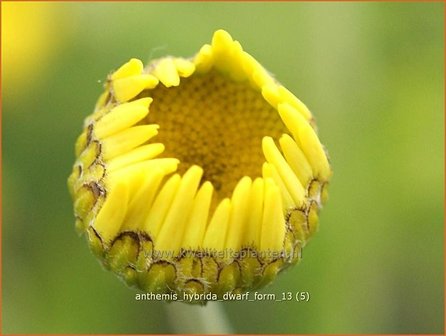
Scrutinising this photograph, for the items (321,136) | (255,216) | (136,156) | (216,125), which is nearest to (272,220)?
(255,216)

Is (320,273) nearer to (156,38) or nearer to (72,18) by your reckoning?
(156,38)

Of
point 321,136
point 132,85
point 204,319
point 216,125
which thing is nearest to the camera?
point 132,85

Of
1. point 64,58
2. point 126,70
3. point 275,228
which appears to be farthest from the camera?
point 64,58

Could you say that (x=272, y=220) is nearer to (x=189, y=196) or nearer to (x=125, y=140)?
(x=189, y=196)

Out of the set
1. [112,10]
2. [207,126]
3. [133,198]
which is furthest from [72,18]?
[133,198]

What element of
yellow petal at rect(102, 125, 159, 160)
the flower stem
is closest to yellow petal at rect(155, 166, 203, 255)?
yellow petal at rect(102, 125, 159, 160)

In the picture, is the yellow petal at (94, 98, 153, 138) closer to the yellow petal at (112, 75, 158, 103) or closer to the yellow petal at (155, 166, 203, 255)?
the yellow petal at (112, 75, 158, 103)

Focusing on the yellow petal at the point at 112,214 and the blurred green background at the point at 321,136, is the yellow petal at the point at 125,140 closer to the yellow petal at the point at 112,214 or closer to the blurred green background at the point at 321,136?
the yellow petal at the point at 112,214

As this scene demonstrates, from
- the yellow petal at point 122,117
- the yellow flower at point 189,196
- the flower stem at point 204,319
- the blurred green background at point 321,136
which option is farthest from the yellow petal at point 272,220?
the blurred green background at point 321,136
